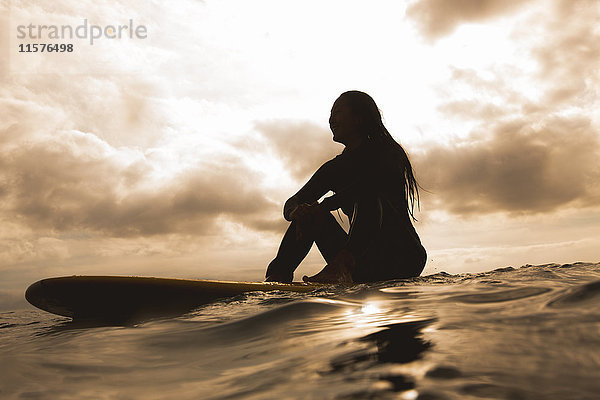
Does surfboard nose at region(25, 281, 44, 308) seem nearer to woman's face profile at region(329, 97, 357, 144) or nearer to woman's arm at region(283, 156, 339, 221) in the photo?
A: woman's arm at region(283, 156, 339, 221)

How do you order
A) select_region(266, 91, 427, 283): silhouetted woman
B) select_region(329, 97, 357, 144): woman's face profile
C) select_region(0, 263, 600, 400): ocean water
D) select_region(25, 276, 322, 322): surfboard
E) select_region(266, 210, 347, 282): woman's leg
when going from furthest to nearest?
select_region(329, 97, 357, 144): woman's face profile < select_region(266, 210, 347, 282): woman's leg < select_region(266, 91, 427, 283): silhouetted woman < select_region(25, 276, 322, 322): surfboard < select_region(0, 263, 600, 400): ocean water

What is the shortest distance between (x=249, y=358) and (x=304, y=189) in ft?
9.51

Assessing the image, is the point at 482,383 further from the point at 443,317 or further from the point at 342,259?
the point at 342,259

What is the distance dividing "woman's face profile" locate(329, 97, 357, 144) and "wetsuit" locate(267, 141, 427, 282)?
0.65ft

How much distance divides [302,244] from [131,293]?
1.63 metres

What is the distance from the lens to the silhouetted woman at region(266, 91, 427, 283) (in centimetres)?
405

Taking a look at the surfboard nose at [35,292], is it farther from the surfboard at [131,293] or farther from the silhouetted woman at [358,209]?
the silhouetted woman at [358,209]

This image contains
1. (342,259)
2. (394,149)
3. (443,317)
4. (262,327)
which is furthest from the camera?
(394,149)

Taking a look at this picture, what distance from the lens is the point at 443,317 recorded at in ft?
6.31

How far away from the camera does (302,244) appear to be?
436 cm

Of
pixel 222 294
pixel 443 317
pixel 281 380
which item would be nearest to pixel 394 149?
pixel 222 294

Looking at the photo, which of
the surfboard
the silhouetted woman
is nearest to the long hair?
the silhouetted woman

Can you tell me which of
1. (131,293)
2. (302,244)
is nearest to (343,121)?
(302,244)

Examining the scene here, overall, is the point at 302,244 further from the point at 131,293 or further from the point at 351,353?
the point at 351,353
